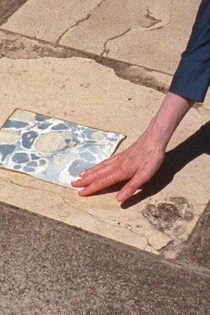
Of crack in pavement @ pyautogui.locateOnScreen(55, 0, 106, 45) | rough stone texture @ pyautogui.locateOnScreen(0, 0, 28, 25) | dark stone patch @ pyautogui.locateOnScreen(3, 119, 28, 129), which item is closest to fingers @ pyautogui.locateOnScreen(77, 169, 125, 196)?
dark stone patch @ pyautogui.locateOnScreen(3, 119, 28, 129)

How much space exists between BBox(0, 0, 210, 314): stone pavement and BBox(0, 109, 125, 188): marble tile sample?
0.14 ft

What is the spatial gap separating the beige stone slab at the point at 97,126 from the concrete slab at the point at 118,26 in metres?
0.17

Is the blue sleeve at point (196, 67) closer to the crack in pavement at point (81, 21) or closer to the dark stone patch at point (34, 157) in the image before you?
the dark stone patch at point (34, 157)

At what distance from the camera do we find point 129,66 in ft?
12.3

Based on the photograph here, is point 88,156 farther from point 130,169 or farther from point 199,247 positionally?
point 199,247

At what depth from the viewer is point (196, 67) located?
113 inches

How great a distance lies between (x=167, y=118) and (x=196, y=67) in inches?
8.1

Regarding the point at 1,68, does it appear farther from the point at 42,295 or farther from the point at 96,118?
the point at 42,295

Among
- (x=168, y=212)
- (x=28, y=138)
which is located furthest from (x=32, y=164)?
(x=168, y=212)

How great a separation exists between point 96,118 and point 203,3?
750mm

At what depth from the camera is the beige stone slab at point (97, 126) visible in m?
2.93

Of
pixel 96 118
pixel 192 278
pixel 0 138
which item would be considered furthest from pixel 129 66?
pixel 192 278

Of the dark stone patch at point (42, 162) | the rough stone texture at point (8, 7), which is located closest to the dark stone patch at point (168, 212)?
the dark stone patch at point (42, 162)

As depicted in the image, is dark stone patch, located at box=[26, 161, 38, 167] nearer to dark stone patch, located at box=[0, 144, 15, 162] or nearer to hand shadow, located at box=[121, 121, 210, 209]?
dark stone patch, located at box=[0, 144, 15, 162]
